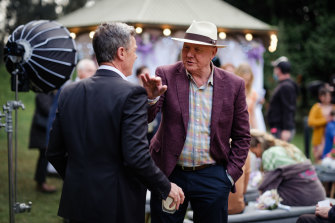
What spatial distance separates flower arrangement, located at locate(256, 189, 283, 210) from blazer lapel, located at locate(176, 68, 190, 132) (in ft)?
6.04

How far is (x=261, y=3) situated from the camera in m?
21.4

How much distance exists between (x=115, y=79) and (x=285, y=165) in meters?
2.70

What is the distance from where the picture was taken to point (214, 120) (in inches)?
119

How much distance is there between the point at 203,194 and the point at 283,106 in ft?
16.0

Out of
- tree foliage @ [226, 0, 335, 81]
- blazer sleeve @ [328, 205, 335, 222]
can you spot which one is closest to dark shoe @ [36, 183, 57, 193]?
blazer sleeve @ [328, 205, 335, 222]

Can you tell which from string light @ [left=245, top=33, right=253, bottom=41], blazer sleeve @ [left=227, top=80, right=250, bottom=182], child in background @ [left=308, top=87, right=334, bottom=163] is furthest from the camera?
string light @ [left=245, top=33, right=253, bottom=41]

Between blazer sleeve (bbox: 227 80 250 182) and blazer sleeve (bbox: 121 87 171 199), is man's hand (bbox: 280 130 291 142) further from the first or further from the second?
blazer sleeve (bbox: 121 87 171 199)

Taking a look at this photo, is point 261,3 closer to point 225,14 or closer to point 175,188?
point 225,14

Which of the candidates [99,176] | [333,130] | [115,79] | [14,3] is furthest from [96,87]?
[14,3]

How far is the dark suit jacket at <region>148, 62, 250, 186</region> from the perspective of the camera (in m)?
3.01

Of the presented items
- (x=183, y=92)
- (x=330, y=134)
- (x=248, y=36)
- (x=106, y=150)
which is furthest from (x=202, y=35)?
(x=248, y=36)

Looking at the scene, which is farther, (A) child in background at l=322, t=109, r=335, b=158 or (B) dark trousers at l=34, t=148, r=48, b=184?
(A) child in background at l=322, t=109, r=335, b=158

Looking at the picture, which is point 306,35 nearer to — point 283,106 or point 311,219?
point 283,106

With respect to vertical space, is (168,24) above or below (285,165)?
above
